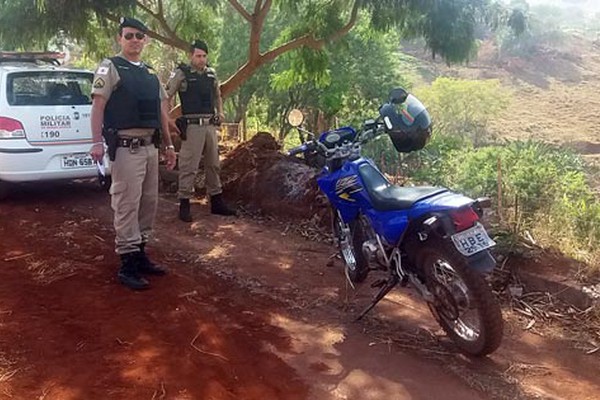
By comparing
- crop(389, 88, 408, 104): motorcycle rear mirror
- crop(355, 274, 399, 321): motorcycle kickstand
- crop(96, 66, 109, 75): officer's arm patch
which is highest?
crop(96, 66, 109, 75): officer's arm patch

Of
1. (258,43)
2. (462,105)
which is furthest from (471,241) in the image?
(462,105)

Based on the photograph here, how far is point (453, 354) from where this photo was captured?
348 cm

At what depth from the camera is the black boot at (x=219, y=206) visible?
654cm

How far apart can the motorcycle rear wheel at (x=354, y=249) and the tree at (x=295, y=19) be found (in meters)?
3.54

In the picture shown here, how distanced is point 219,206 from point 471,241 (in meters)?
3.75

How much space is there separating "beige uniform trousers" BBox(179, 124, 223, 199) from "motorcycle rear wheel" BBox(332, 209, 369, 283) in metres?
2.37

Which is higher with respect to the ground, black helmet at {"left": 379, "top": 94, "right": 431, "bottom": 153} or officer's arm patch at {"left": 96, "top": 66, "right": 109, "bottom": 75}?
officer's arm patch at {"left": 96, "top": 66, "right": 109, "bottom": 75}

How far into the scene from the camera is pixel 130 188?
4.30 metres

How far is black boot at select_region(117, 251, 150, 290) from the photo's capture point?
14.1 ft

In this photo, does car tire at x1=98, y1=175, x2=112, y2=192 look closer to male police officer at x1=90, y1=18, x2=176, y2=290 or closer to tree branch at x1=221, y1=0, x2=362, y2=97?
tree branch at x1=221, y1=0, x2=362, y2=97

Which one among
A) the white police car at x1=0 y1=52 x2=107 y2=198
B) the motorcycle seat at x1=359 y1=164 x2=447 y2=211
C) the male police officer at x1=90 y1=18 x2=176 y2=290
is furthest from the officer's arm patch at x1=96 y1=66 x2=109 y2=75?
the white police car at x1=0 y1=52 x2=107 y2=198

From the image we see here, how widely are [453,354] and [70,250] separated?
133 inches

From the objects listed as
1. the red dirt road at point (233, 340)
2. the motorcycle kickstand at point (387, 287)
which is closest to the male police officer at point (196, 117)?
the red dirt road at point (233, 340)

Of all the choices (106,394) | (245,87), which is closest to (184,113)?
(106,394)
